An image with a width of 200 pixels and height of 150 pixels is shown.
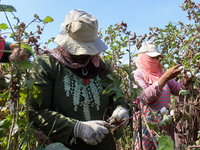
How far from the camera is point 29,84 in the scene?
2.67ft

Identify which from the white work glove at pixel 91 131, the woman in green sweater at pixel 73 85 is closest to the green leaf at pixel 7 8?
the woman in green sweater at pixel 73 85

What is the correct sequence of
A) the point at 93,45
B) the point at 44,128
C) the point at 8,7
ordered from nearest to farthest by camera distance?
the point at 8,7 → the point at 44,128 → the point at 93,45

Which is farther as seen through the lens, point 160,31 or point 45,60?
point 160,31

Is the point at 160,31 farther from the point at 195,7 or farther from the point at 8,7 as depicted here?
the point at 8,7

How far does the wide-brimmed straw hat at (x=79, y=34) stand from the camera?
4.66ft

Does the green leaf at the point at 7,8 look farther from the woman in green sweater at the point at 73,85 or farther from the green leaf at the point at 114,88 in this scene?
the woman in green sweater at the point at 73,85

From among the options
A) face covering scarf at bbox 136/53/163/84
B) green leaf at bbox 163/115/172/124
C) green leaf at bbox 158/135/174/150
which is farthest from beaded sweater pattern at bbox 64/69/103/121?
face covering scarf at bbox 136/53/163/84

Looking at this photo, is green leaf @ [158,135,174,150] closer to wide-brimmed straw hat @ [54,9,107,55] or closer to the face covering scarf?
wide-brimmed straw hat @ [54,9,107,55]

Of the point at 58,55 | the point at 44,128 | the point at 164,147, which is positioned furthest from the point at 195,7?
the point at 164,147

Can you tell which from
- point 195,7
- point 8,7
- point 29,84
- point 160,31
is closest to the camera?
point 8,7

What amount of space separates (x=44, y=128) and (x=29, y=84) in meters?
0.52

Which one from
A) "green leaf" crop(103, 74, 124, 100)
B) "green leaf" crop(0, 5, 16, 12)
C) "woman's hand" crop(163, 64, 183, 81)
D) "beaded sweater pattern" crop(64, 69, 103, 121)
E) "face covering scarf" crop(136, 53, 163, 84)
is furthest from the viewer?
"face covering scarf" crop(136, 53, 163, 84)

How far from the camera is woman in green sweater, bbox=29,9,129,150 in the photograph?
1.26 m

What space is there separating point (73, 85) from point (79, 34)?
366 mm
